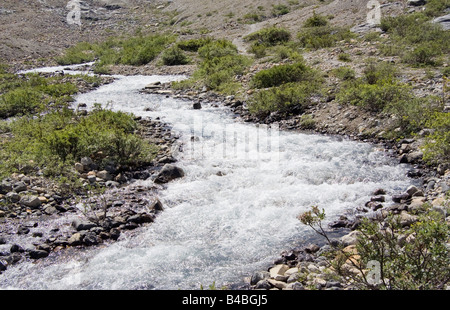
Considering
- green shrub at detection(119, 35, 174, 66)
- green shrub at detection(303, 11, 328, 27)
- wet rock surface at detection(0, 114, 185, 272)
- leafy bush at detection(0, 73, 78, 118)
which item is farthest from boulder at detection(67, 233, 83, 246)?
green shrub at detection(303, 11, 328, 27)

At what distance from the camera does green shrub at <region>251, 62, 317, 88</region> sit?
1473 cm

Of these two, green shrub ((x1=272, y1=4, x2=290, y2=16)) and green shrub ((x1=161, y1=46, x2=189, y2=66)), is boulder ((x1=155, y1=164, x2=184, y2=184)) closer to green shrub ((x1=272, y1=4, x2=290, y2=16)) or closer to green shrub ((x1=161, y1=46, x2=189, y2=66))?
green shrub ((x1=161, y1=46, x2=189, y2=66))

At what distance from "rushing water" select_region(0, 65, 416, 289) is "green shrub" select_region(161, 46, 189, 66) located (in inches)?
531

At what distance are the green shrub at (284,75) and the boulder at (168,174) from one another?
7666 millimetres

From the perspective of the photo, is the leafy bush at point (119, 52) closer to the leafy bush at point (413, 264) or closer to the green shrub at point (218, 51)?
the green shrub at point (218, 51)

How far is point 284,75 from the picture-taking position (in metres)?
14.9

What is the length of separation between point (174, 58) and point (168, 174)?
17.5m

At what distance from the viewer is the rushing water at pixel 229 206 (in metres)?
5.40

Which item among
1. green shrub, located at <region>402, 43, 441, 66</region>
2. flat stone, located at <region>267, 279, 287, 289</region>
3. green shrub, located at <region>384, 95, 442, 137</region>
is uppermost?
green shrub, located at <region>402, 43, 441, 66</region>

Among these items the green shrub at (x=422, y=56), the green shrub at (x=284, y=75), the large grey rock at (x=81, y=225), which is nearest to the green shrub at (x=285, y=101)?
the green shrub at (x=284, y=75)

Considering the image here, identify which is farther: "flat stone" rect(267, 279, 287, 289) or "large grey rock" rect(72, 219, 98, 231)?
"large grey rock" rect(72, 219, 98, 231)

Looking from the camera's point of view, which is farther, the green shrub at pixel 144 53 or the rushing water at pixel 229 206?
the green shrub at pixel 144 53

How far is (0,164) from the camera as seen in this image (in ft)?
27.8
